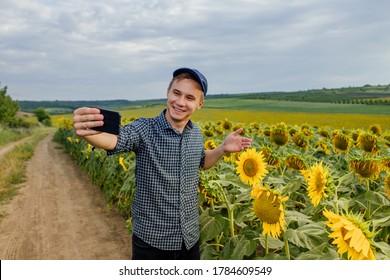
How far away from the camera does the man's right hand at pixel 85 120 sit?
6.80 feet

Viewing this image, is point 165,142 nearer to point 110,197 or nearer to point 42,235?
point 42,235

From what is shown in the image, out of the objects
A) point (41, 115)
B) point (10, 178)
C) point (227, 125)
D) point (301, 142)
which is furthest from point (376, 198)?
point (41, 115)

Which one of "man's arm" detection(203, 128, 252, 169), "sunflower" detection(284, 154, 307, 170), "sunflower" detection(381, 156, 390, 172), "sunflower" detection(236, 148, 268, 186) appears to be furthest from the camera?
"sunflower" detection(284, 154, 307, 170)

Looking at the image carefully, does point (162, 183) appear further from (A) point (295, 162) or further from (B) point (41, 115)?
(B) point (41, 115)

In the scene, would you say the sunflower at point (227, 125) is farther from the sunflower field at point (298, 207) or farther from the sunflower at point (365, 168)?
the sunflower at point (365, 168)

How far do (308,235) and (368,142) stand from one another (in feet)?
7.90

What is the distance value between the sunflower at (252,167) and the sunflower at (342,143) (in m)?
2.29

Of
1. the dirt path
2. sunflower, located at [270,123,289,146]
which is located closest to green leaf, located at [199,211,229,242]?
sunflower, located at [270,123,289,146]

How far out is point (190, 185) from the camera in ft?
8.77

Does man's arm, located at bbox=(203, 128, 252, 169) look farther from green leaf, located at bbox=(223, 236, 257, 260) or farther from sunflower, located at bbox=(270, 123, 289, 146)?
sunflower, located at bbox=(270, 123, 289, 146)

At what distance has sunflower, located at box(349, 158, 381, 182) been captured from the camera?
3.07 meters

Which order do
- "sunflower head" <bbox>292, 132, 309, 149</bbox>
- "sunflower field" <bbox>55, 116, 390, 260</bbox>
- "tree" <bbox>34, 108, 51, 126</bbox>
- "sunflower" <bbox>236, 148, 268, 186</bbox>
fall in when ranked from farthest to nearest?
1. "tree" <bbox>34, 108, 51, 126</bbox>
2. "sunflower head" <bbox>292, 132, 309, 149</bbox>
3. "sunflower" <bbox>236, 148, 268, 186</bbox>
4. "sunflower field" <bbox>55, 116, 390, 260</bbox>

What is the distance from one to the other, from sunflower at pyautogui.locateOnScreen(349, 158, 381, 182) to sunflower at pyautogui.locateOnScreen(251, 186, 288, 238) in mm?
1170
